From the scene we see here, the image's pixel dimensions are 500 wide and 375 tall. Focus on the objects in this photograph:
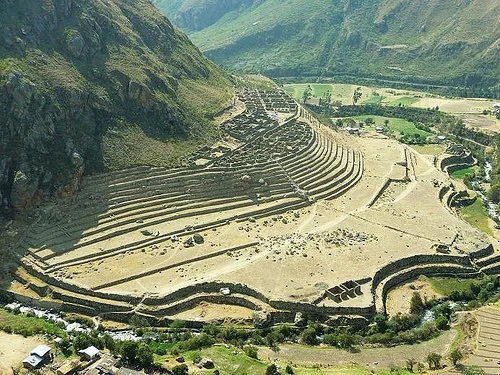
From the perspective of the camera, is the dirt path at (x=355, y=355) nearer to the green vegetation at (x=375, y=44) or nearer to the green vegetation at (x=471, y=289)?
the green vegetation at (x=471, y=289)

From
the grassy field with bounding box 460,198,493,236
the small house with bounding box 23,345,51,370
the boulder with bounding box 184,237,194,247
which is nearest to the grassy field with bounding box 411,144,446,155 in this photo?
the grassy field with bounding box 460,198,493,236

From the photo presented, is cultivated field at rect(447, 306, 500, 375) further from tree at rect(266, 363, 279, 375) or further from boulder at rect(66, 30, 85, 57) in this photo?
boulder at rect(66, 30, 85, 57)

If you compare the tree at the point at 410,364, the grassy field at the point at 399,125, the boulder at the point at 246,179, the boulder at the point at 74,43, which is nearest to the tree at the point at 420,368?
the tree at the point at 410,364

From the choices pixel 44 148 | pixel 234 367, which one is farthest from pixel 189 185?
pixel 234 367

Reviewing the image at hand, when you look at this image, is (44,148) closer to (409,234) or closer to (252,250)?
(252,250)

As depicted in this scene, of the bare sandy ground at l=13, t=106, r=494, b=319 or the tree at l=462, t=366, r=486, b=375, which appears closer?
the tree at l=462, t=366, r=486, b=375

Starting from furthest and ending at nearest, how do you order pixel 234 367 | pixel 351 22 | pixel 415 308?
pixel 351 22 < pixel 415 308 < pixel 234 367
